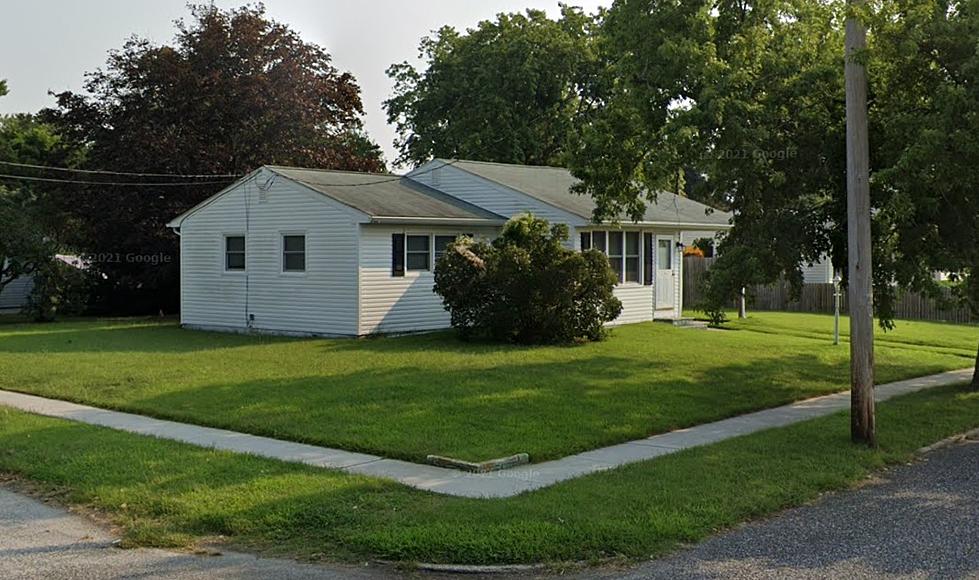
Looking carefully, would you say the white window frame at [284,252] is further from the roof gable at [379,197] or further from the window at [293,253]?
the roof gable at [379,197]

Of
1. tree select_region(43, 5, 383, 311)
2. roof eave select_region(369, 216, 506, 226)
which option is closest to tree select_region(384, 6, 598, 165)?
tree select_region(43, 5, 383, 311)

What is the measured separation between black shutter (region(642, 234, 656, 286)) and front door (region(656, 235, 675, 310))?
0.57 meters

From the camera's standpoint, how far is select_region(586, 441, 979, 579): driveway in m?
6.40

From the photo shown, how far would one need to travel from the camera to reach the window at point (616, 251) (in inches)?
1008

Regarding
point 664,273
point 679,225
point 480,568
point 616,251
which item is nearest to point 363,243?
point 616,251

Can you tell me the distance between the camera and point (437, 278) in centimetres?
2078

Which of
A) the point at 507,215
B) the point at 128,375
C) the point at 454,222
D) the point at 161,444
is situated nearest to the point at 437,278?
the point at 454,222

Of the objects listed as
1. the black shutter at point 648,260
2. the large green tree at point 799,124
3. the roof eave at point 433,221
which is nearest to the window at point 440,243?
the roof eave at point 433,221

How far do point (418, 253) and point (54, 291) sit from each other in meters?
12.6

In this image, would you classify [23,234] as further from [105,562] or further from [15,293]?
[105,562]

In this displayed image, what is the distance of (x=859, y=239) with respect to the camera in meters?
10.5

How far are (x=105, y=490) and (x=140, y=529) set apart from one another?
49.3 inches

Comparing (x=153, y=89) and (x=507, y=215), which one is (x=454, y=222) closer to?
(x=507, y=215)

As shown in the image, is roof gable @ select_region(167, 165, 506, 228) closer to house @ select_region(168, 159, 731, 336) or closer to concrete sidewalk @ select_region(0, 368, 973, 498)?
house @ select_region(168, 159, 731, 336)
